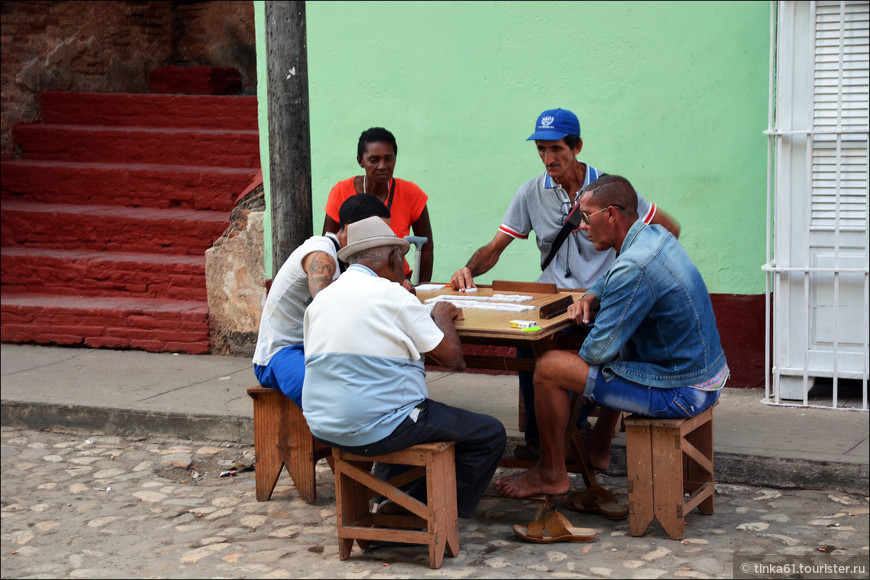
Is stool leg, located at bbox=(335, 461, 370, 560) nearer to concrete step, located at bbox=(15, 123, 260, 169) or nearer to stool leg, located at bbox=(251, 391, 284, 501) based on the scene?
stool leg, located at bbox=(251, 391, 284, 501)

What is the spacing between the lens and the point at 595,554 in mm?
4152

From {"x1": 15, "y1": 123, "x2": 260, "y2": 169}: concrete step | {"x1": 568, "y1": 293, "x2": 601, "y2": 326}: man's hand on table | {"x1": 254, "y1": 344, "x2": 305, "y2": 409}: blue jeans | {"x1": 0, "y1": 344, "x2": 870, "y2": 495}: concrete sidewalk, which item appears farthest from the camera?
{"x1": 15, "y1": 123, "x2": 260, "y2": 169}: concrete step

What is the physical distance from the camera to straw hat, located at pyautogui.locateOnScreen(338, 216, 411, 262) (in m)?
4.11

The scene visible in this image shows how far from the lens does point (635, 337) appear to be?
432 centimetres

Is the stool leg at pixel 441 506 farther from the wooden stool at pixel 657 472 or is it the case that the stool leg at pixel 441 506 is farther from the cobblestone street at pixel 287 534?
the wooden stool at pixel 657 472

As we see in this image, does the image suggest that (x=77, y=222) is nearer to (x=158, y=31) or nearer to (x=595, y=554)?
(x=158, y=31)

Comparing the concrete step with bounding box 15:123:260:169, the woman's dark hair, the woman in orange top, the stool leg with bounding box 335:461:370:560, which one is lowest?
the stool leg with bounding box 335:461:370:560

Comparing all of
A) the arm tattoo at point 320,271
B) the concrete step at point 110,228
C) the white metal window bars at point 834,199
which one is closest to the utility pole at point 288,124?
the arm tattoo at point 320,271

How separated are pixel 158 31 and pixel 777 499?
28.1ft

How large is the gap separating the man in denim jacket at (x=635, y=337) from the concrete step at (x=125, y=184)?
4.88 meters

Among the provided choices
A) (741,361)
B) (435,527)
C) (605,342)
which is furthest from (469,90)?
(435,527)

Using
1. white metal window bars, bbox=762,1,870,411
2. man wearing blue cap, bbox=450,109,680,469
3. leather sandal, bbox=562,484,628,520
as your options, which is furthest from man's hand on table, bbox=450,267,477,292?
white metal window bars, bbox=762,1,870,411

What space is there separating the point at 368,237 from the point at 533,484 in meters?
1.29

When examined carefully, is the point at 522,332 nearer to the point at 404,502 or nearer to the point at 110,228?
the point at 404,502
